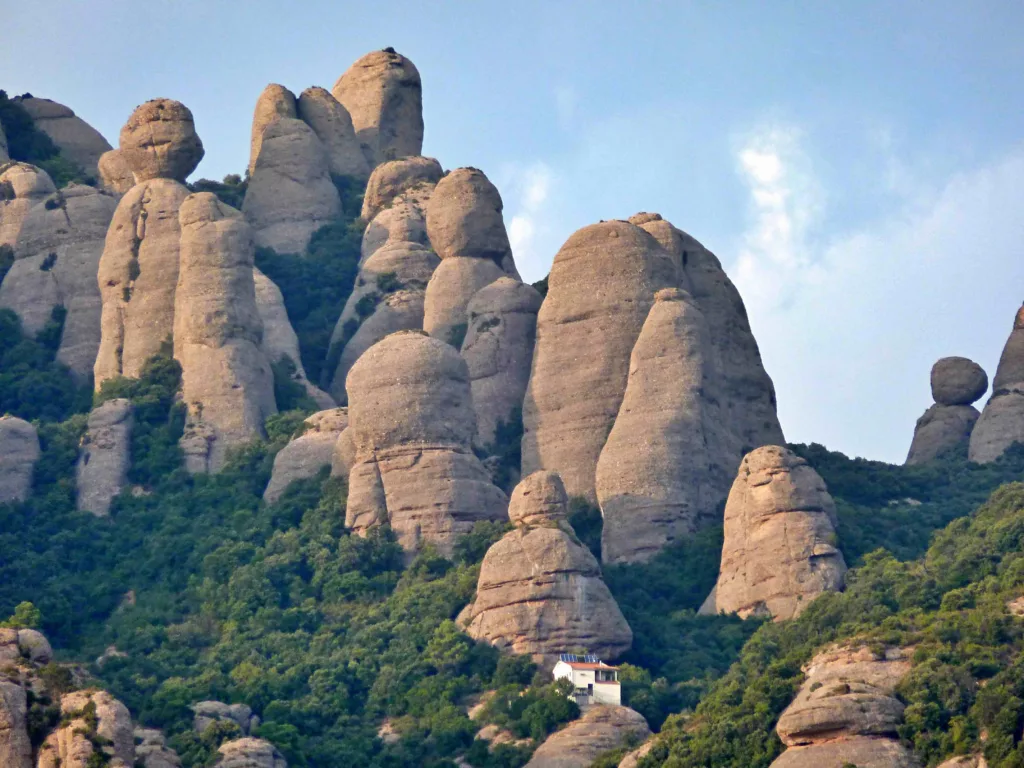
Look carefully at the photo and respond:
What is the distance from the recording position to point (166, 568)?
284 feet

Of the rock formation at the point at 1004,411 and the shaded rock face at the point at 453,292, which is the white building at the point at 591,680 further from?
the rock formation at the point at 1004,411

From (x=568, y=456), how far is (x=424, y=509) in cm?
527

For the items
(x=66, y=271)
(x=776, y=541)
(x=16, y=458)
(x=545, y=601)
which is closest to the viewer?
(x=545, y=601)

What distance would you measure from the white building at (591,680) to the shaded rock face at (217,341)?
18.2 metres

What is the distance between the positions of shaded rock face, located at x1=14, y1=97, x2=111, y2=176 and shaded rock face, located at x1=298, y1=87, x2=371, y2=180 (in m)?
7.75

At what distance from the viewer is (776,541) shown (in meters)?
79.5

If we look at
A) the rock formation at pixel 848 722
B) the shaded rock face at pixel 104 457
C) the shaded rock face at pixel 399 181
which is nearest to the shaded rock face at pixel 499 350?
the shaded rock face at pixel 104 457

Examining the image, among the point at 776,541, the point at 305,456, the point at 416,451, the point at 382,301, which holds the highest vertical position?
the point at 382,301

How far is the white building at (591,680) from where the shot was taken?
75.1m

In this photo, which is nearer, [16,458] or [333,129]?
[16,458]

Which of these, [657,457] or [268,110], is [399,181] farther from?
[657,457]

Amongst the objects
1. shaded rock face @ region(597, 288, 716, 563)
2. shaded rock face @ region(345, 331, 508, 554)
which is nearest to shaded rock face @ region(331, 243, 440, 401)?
shaded rock face @ region(345, 331, 508, 554)

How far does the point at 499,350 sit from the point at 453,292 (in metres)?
4.35

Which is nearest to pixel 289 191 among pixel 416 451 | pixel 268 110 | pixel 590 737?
pixel 268 110
